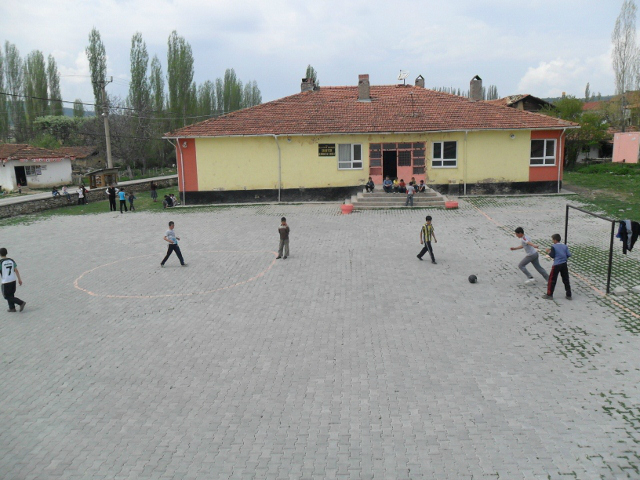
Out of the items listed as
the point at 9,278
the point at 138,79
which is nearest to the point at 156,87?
the point at 138,79

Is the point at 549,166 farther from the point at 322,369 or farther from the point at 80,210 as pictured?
the point at 80,210

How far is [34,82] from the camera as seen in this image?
61.1 metres

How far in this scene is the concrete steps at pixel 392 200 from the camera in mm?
25812

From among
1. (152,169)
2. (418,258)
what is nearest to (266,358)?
(418,258)

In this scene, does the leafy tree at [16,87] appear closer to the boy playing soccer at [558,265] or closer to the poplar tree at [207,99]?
the poplar tree at [207,99]

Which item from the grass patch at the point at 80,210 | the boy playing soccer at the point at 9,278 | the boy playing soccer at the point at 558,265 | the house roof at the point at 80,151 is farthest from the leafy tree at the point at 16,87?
the boy playing soccer at the point at 558,265

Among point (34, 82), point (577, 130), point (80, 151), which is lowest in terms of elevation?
point (80, 151)

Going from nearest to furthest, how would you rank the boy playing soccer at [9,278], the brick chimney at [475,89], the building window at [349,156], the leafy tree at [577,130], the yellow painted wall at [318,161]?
the boy playing soccer at [9,278]
the yellow painted wall at [318,161]
the building window at [349,156]
the brick chimney at [475,89]
the leafy tree at [577,130]

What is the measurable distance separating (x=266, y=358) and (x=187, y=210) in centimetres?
1978

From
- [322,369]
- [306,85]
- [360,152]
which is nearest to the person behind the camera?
[322,369]

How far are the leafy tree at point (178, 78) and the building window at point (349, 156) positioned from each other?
106 ft

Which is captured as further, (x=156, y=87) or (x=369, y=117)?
(x=156, y=87)

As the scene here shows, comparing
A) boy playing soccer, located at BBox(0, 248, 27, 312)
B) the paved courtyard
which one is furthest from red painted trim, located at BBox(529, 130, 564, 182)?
boy playing soccer, located at BBox(0, 248, 27, 312)

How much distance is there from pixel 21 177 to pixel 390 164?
103 ft
